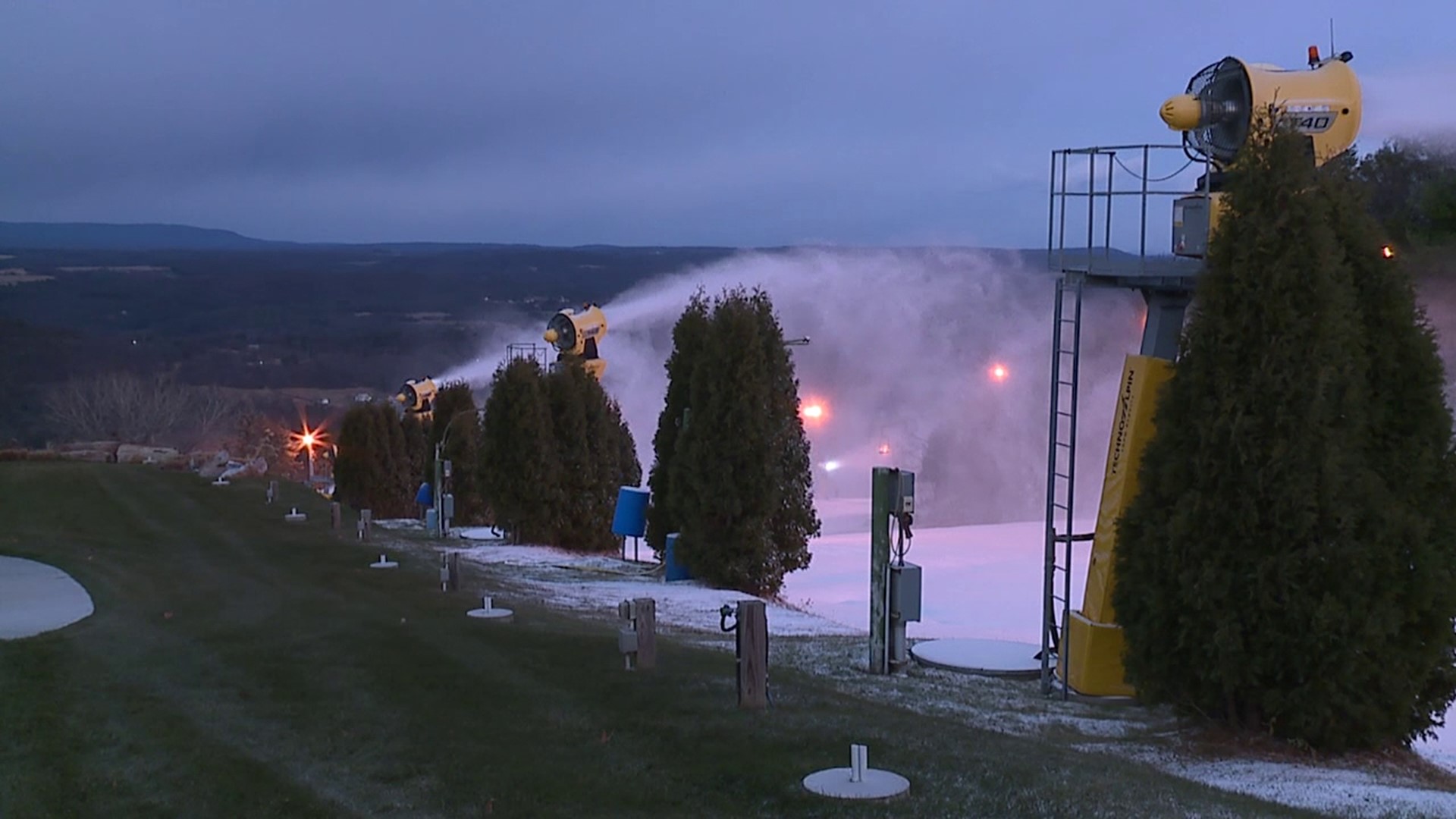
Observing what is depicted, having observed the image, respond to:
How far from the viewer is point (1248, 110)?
11781 millimetres

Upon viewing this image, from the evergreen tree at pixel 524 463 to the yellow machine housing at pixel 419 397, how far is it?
49.3 ft

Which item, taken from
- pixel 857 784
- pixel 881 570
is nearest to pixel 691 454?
pixel 881 570

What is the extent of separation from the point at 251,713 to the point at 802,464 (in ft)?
47.7

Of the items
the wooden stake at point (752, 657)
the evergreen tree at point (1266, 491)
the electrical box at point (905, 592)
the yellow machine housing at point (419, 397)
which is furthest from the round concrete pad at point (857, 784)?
the yellow machine housing at point (419, 397)

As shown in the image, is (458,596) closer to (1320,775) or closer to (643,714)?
(643,714)

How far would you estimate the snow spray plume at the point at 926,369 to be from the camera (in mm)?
57250

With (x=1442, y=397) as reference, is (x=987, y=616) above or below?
below

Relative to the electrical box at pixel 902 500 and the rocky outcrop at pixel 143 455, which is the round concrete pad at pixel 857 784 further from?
the rocky outcrop at pixel 143 455

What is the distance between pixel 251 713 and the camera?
10484mm

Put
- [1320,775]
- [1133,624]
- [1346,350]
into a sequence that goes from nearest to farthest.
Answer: [1320,775]
[1346,350]
[1133,624]

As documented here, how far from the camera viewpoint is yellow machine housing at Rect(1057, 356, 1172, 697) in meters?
12.1

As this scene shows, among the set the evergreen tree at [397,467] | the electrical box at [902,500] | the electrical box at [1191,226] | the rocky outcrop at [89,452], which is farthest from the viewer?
the rocky outcrop at [89,452]

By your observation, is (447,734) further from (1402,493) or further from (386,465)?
(386,465)

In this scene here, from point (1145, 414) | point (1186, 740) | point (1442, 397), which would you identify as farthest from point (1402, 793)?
point (1145, 414)
